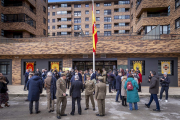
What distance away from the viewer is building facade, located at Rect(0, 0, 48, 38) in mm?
20656

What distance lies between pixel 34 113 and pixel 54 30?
41.7 metres

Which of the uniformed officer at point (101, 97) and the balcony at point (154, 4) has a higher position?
the balcony at point (154, 4)

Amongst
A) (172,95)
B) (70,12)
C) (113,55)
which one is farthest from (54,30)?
(172,95)

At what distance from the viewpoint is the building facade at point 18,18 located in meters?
20.7

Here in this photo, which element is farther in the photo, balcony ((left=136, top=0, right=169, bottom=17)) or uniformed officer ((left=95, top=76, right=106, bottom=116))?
balcony ((left=136, top=0, right=169, bottom=17))

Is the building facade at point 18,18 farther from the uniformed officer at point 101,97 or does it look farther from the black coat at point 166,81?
the black coat at point 166,81

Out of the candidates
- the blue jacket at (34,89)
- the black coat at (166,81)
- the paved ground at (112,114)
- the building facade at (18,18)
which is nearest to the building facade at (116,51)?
the building facade at (18,18)

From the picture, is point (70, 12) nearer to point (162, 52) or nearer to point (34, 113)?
point (162, 52)

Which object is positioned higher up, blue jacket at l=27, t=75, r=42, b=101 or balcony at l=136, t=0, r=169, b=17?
balcony at l=136, t=0, r=169, b=17

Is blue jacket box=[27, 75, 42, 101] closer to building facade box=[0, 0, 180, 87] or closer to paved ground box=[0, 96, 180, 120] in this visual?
paved ground box=[0, 96, 180, 120]

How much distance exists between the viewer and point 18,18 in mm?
21109

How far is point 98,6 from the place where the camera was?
41.2m

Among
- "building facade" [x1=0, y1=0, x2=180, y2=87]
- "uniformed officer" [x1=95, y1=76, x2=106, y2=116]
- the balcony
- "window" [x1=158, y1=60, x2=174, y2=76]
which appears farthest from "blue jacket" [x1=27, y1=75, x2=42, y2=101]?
the balcony

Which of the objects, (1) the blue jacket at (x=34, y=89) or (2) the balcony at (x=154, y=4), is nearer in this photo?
(1) the blue jacket at (x=34, y=89)
